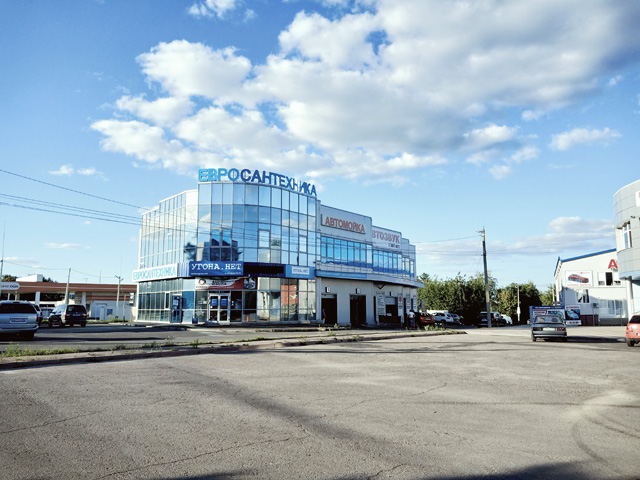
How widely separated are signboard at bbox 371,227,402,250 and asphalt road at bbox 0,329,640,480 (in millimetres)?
43982

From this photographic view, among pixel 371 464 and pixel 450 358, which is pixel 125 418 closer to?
pixel 371 464

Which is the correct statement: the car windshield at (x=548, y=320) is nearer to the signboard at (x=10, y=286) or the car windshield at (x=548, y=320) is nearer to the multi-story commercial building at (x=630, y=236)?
the multi-story commercial building at (x=630, y=236)

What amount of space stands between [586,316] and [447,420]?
5800 centimetres

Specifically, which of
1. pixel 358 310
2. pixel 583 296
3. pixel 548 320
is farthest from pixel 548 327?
pixel 583 296

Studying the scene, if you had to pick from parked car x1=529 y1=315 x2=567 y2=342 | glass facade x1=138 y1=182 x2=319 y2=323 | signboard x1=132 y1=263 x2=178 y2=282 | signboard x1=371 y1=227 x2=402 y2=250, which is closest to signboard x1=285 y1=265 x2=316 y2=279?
glass facade x1=138 y1=182 x2=319 y2=323

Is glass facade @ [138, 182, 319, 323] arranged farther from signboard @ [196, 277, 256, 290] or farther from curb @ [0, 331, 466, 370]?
A: curb @ [0, 331, 466, 370]

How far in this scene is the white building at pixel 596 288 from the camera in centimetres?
5878

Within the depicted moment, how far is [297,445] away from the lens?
239 inches

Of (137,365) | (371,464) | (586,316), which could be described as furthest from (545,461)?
(586,316)

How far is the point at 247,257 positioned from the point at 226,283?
288cm

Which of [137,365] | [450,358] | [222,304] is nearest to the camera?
[137,365]

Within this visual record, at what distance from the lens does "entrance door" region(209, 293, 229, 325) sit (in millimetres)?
41688

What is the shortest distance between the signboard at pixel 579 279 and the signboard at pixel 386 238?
73.2 ft

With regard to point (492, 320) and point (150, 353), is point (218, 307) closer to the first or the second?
point (150, 353)
